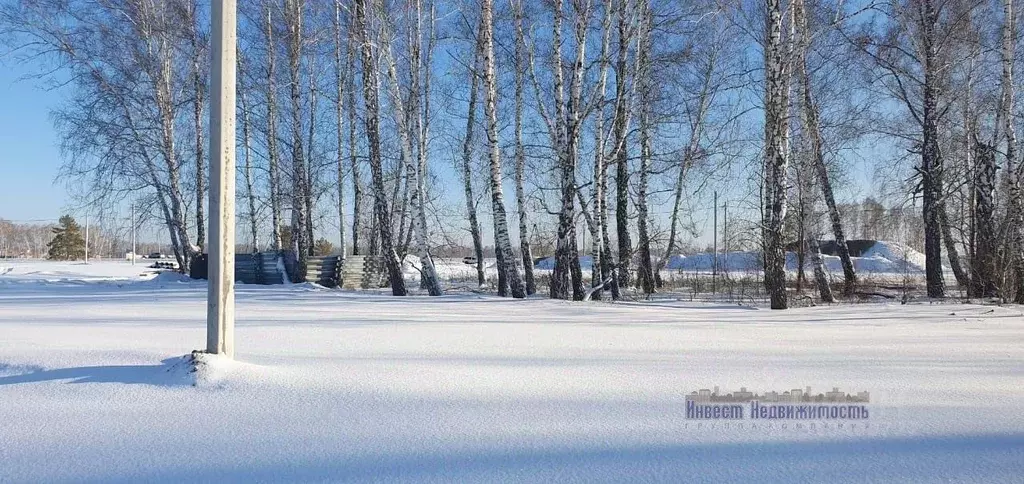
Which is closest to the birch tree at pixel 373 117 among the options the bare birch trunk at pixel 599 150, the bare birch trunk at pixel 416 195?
the bare birch trunk at pixel 416 195

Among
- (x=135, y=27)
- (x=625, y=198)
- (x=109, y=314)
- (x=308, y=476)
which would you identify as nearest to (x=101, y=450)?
(x=308, y=476)

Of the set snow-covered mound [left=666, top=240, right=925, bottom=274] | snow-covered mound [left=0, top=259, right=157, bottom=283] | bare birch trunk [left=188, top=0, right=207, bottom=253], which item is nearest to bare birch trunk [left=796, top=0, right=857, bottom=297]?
snow-covered mound [left=666, top=240, right=925, bottom=274]

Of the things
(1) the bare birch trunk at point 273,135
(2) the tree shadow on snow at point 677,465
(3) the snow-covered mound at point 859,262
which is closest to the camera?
(2) the tree shadow on snow at point 677,465

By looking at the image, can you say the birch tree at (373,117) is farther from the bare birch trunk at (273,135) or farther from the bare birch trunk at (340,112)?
the bare birch trunk at (273,135)

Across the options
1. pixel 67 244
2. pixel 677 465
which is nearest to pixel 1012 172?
pixel 677 465

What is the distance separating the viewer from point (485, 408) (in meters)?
3.41

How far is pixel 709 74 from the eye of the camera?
18.8m

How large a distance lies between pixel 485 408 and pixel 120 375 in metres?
2.29

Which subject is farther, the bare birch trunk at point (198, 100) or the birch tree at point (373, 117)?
the bare birch trunk at point (198, 100)

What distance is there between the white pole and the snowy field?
29cm

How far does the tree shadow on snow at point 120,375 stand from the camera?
148 inches

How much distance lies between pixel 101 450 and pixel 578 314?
6.55m

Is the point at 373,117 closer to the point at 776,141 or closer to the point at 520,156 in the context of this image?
the point at 520,156

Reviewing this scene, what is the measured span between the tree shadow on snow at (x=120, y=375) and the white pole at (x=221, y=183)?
0.83 ft
